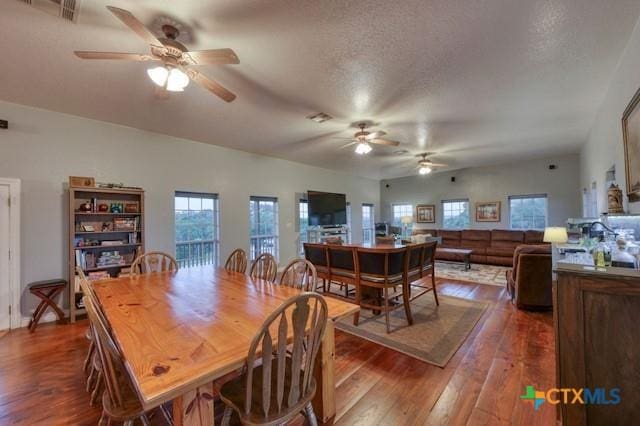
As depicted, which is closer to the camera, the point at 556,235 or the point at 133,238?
the point at 556,235

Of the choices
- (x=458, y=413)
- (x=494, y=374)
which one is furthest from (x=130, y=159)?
(x=494, y=374)

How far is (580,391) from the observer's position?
139 cm

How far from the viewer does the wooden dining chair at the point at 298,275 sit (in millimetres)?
2285

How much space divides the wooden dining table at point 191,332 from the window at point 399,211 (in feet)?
25.3

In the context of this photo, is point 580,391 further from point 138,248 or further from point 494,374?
point 138,248

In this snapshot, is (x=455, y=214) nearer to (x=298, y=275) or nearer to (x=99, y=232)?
(x=298, y=275)

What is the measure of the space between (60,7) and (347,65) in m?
2.09

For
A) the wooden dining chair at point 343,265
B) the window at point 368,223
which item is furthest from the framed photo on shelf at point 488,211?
the wooden dining chair at point 343,265

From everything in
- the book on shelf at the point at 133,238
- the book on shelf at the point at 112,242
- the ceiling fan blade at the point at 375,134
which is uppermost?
the ceiling fan blade at the point at 375,134

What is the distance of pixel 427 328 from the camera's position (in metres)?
3.05

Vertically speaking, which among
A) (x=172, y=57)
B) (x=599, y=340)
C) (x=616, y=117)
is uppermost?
(x=172, y=57)

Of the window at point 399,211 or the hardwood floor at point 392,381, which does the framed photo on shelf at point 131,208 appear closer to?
the hardwood floor at point 392,381

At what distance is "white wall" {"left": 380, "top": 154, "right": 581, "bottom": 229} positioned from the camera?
6.48 metres

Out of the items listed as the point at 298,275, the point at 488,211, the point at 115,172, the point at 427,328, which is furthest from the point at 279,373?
the point at 488,211
